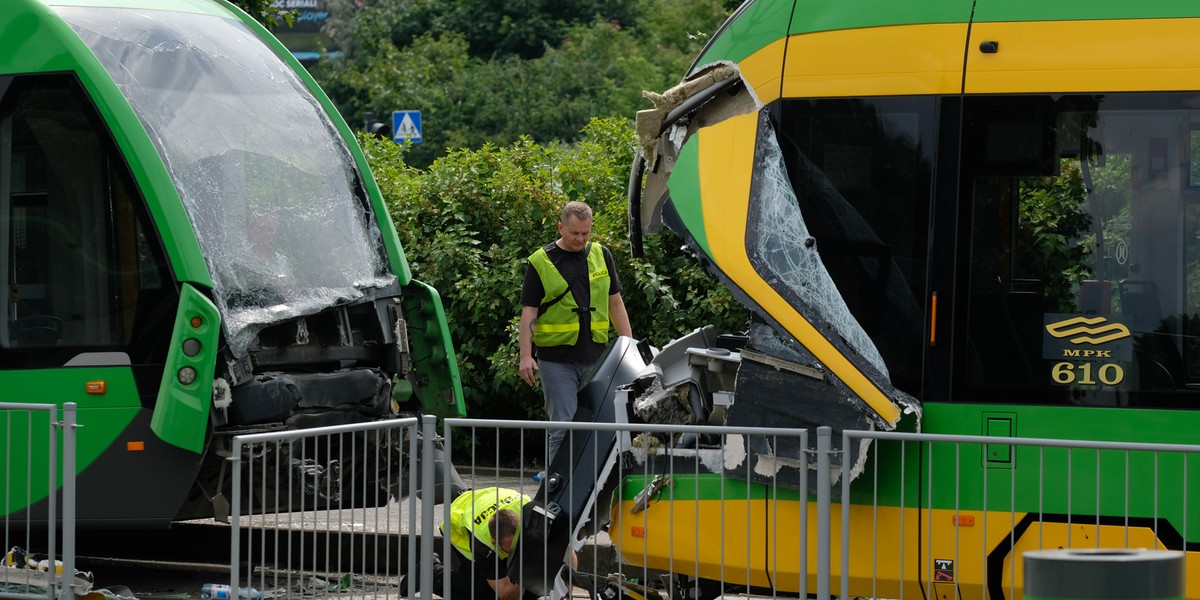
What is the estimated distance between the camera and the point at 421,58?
3938 cm

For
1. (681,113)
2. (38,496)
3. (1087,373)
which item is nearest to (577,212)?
(681,113)

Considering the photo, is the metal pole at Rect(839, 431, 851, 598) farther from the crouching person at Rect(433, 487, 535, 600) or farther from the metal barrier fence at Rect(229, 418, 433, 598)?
the metal barrier fence at Rect(229, 418, 433, 598)

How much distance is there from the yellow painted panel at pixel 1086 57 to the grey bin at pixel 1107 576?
2.90 m

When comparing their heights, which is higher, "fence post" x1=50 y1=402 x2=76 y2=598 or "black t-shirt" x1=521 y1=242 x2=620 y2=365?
"black t-shirt" x1=521 y1=242 x2=620 y2=365

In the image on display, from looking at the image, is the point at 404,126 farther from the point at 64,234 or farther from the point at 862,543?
the point at 862,543

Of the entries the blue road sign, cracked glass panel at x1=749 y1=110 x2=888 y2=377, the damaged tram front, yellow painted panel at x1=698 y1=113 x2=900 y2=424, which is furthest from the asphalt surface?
the blue road sign

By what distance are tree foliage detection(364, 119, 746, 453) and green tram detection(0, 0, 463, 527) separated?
10.5 ft

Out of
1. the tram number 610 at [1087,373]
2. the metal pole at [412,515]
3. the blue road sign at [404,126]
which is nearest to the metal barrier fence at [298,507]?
the metal pole at [412,515]

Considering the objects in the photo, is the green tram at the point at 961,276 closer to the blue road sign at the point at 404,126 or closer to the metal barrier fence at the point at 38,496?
the metal barrier fence at the point at 38,496

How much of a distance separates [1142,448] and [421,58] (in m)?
34.8

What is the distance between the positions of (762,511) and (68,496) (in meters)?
2.98

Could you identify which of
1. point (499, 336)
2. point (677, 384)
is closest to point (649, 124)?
point (677, 384)

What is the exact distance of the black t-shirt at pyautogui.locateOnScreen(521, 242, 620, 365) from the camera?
9.43m

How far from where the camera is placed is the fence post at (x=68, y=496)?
6.90 m
